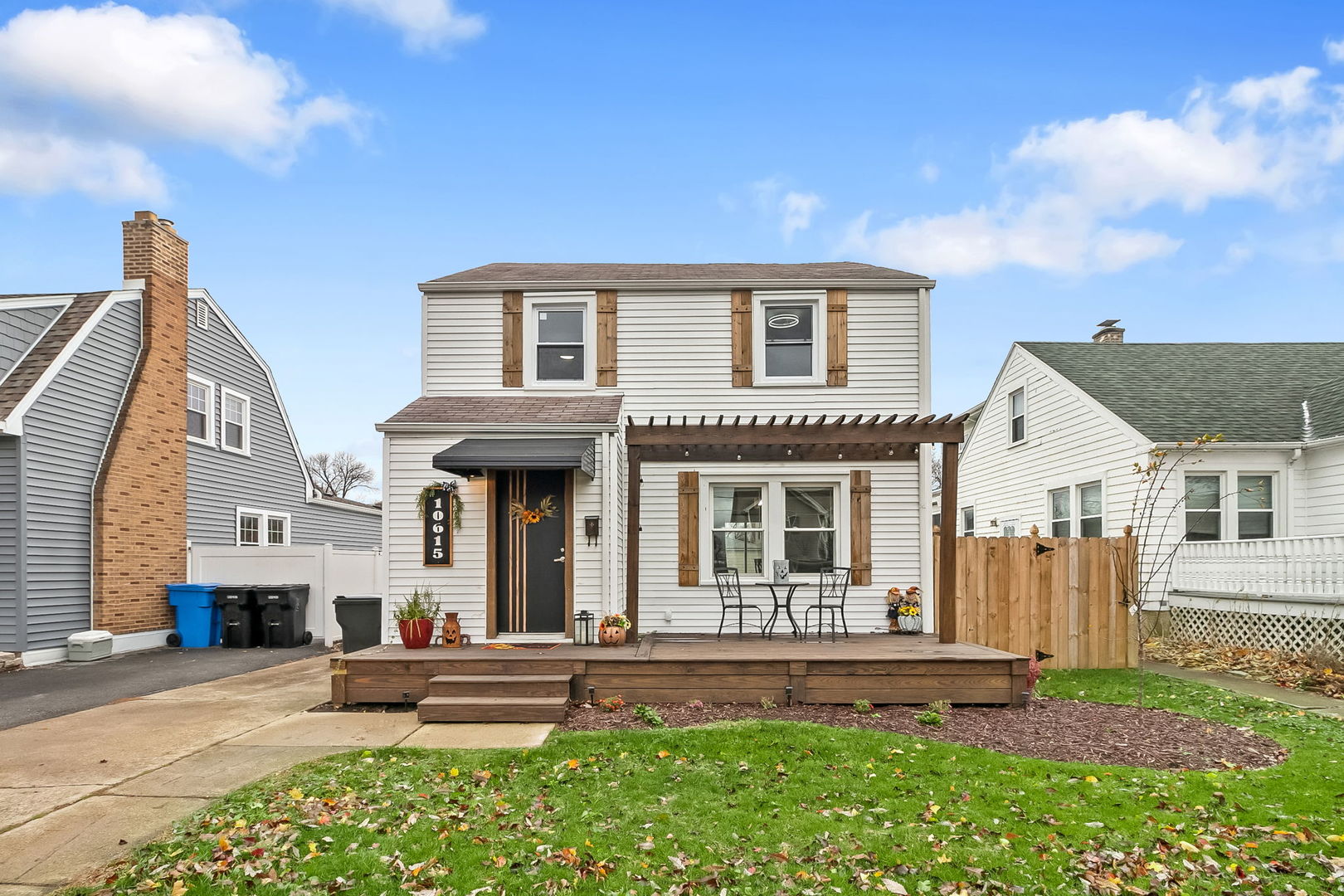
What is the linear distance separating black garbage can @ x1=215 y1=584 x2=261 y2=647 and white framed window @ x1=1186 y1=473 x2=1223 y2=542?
50.1 feet

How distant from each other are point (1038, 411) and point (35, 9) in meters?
19.2

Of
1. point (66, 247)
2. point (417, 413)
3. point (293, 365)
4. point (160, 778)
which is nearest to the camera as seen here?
point (160, 778)

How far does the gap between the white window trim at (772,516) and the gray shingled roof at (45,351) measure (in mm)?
9525

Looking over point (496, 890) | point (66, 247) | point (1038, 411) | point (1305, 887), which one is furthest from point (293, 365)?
point (1305, 887)

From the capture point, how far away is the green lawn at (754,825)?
387 centimetres

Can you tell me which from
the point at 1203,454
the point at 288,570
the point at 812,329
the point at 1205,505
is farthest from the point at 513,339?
the point at 1205,505

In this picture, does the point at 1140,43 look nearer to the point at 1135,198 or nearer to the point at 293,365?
the point at 1135,198

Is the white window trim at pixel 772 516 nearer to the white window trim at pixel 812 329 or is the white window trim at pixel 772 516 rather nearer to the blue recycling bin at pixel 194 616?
the white window trim at pixel 812 329

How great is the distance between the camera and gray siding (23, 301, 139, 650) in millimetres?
11281

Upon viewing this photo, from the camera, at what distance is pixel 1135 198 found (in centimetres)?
2069

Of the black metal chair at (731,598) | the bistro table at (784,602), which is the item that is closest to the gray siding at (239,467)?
the black metal chair at (731,598)

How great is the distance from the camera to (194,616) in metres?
13.5

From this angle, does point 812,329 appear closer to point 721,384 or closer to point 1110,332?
point 721,384

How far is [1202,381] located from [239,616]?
17601 millimetres
